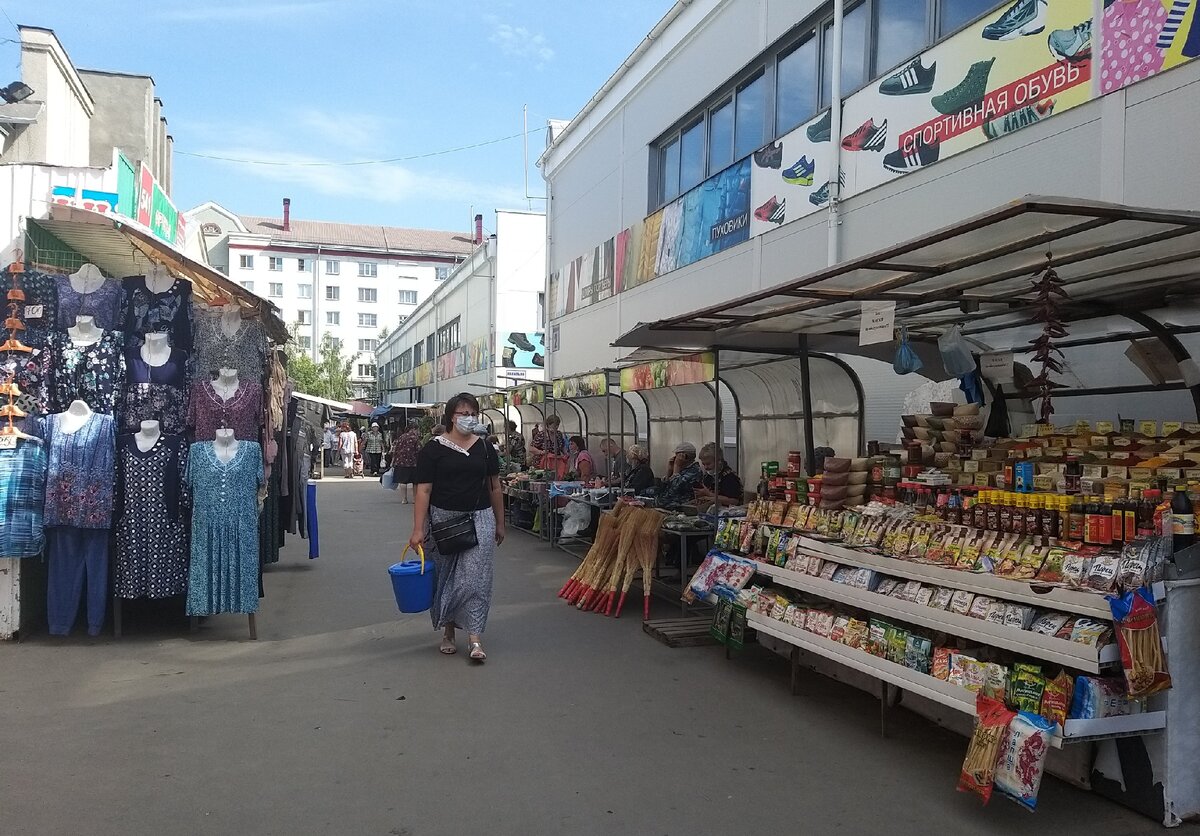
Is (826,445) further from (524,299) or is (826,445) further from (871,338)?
(524,299)

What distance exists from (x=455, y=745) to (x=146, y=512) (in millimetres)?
3307

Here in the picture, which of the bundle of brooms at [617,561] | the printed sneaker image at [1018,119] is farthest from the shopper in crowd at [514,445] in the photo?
the printed sneaker image at [1018,119]

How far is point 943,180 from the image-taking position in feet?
25.6

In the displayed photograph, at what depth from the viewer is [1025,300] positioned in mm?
5602

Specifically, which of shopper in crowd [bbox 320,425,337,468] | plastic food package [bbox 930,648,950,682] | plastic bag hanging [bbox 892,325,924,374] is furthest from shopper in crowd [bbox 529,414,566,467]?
shopper in crowd [bbox 320,425,337,468]

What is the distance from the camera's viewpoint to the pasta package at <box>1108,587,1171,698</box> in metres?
3.50

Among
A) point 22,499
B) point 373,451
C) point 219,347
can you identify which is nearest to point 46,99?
point 219,347

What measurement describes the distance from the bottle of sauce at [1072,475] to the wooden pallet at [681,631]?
317cm

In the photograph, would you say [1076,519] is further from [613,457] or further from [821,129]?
[613,457]

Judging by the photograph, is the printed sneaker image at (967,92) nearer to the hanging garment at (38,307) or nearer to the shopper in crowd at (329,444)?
the hanging garment at (38,307)

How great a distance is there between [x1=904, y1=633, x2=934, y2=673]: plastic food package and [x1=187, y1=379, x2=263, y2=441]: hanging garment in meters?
4.78

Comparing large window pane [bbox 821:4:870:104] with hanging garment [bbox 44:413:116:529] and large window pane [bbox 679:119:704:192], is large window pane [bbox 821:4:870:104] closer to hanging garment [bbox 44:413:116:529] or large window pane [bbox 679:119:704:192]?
large window pane [bbox 679:119:704:192]

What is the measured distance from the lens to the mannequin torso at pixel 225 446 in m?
6.43

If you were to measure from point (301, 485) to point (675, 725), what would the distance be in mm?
6642
